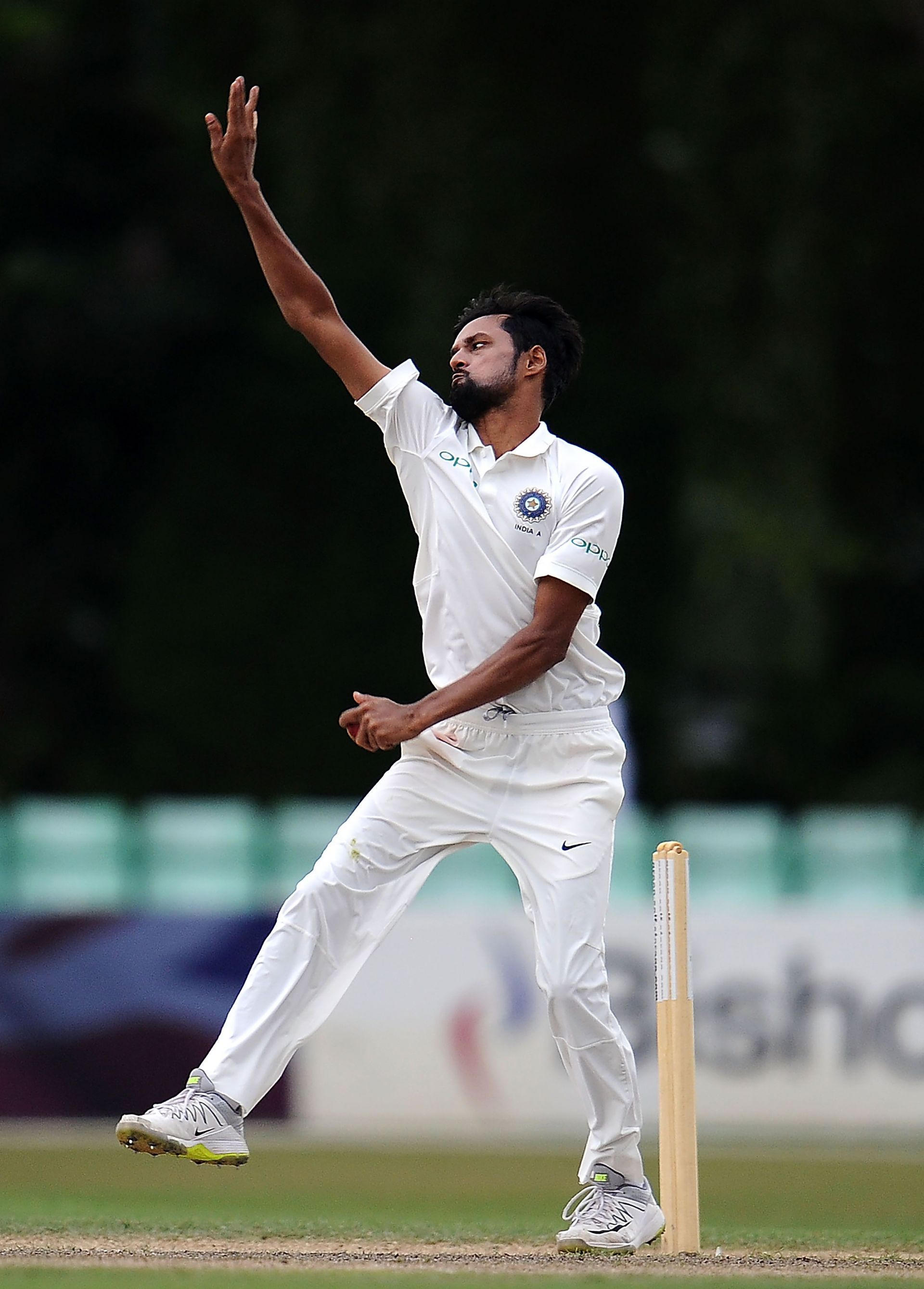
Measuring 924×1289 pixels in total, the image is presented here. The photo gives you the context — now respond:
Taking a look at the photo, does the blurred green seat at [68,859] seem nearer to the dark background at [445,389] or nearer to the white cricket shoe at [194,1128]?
the dark background at [445,389]

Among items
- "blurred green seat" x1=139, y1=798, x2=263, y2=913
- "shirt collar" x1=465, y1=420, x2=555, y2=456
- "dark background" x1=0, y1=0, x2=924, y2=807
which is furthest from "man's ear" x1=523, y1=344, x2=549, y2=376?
"dark background" x1=0, y1=0, x2=924, y2=807

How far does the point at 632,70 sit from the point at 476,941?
26.6ft

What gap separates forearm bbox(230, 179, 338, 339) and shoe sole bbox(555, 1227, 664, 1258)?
237cm

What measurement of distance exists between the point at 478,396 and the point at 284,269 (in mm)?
601

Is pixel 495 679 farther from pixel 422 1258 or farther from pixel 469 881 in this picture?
pixel 469 881

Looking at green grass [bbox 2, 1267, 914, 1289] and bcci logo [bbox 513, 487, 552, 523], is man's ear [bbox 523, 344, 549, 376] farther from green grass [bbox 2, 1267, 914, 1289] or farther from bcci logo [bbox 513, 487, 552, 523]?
green grass [bbox 2, 1267, 914, 1289]

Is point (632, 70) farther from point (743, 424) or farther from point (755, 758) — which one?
point (755, 758)

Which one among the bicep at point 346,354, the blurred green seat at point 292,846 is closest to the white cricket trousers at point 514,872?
the bicep at point 346,354

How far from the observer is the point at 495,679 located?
5.17m

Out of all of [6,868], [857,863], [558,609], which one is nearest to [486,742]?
[558,609]

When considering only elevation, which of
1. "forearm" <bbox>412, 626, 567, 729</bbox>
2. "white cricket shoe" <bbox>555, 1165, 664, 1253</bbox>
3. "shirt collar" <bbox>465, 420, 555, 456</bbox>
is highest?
"shirt collar" <bbox>465, 420, 555, 456</bbox>

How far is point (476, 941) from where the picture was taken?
10.5 m

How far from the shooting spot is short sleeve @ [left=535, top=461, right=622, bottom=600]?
5.23 meters

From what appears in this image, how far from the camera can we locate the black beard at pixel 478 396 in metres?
5.47
